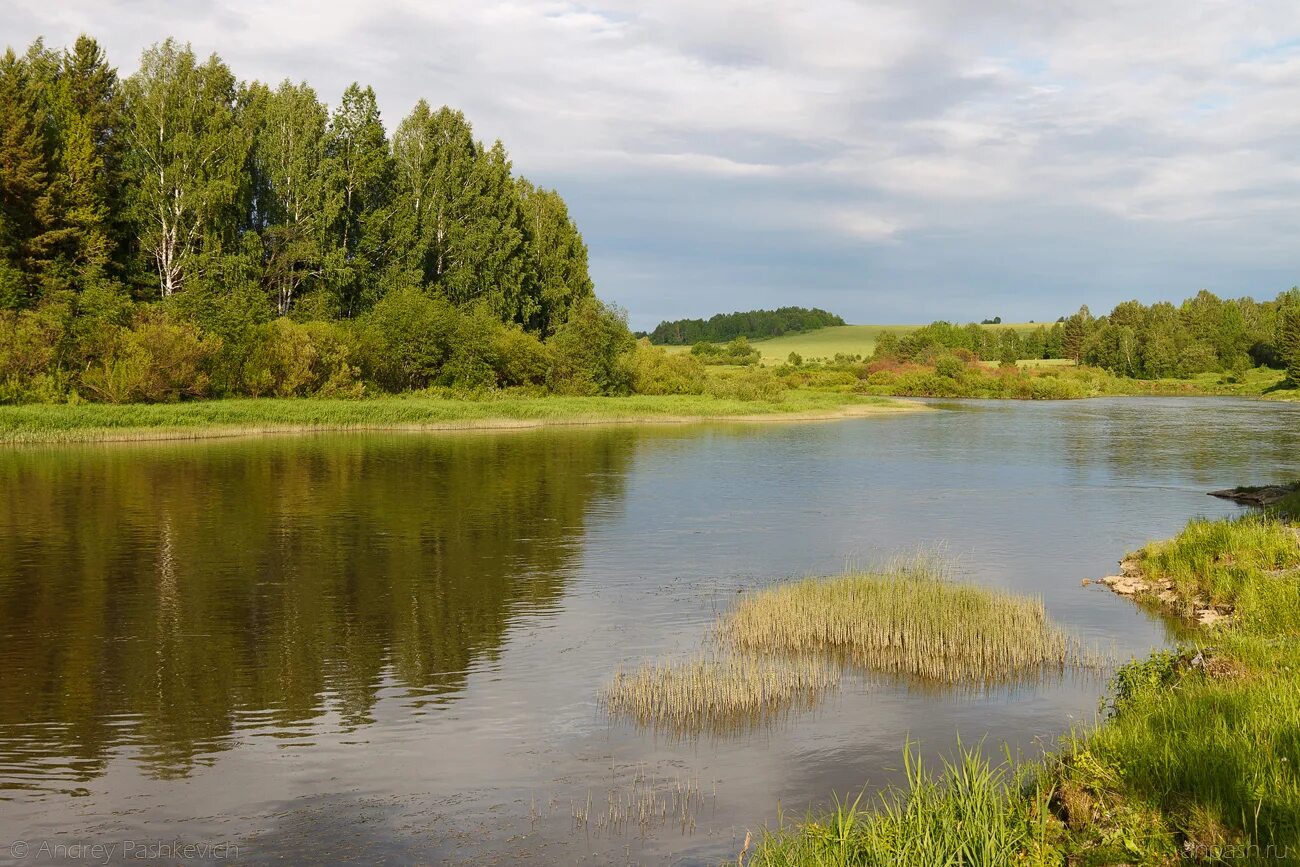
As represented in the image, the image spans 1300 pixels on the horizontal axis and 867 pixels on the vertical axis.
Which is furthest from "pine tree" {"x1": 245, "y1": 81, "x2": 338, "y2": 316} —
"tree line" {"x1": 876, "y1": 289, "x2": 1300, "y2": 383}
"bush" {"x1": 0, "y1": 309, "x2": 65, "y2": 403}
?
"tree line" {"x1": 876, "y1": 289, "x2": 1300, "y2": 383}

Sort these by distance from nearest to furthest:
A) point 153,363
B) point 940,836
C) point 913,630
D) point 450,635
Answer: point 940,836 < point 913,630 < point 450,635 < point 153,363

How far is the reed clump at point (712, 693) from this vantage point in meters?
13.9

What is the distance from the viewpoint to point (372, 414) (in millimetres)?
70250

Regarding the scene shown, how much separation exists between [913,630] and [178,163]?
216 ft

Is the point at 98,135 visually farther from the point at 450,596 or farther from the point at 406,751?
the point at 406,751

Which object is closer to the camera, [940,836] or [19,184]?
[940,836]

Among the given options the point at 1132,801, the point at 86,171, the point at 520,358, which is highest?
the point at 86,171

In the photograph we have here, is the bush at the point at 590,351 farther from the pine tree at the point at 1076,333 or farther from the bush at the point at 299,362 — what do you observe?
the pine tree at the point at 1076,333

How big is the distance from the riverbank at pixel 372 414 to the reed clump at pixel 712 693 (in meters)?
50.1

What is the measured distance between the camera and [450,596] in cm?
2181

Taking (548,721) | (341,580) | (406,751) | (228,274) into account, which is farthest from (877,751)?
(228,274)

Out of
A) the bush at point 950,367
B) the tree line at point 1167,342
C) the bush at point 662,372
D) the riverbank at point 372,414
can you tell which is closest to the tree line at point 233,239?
the riverbank at point 372,414

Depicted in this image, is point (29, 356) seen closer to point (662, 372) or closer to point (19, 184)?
point (19, 184)

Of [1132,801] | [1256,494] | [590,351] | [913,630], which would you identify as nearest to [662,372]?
[590,351]
